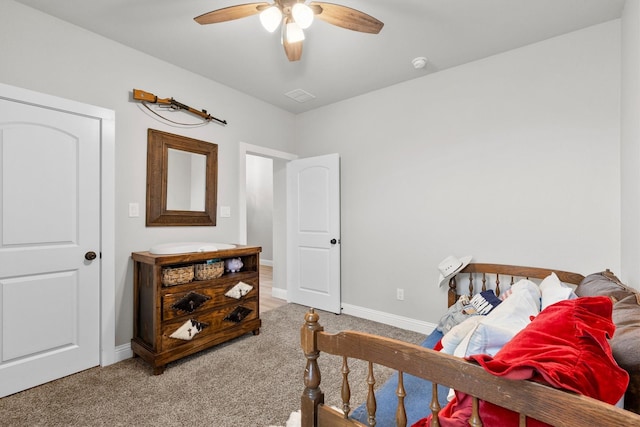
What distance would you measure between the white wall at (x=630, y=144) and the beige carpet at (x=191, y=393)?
1.76m

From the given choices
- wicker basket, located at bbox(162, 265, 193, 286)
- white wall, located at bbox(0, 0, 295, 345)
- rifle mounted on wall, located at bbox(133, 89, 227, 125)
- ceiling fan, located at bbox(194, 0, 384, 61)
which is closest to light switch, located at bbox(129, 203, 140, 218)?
white wall, located at bbox(0, 0, 295, 345)

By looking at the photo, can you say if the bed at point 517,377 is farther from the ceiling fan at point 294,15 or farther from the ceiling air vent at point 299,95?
the ceiling air vent at point 299,95

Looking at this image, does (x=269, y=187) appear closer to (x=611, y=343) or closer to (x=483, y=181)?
(x=483, y=181)

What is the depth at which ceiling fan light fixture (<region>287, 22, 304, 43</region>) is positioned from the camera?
187 cm

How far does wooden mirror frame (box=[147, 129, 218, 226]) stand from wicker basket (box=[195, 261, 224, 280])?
1.91ft

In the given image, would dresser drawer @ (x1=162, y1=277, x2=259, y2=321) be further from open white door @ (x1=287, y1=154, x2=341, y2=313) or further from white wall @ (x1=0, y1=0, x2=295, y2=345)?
open white door @ (x1=287, y1=154, x2=341, y2=313)

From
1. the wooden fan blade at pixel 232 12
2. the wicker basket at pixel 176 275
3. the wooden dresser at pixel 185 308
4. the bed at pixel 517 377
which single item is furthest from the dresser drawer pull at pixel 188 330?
the wooden fan blade at pixel 232 12

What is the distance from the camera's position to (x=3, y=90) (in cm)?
193

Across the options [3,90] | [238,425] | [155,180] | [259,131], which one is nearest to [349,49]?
[259,131]

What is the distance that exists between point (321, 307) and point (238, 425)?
2.13 meters

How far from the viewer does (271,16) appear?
1.71 meters

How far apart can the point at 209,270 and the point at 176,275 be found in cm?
29

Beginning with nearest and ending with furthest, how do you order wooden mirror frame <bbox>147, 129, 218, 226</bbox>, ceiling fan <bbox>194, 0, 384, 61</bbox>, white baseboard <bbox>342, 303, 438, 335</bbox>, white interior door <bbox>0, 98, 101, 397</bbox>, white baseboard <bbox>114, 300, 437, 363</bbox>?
ceiling fan <bbox>194, 0, 384, 61</bbox> → white interior door <bbox>0, 98, 101, 397</bbox> → white baseboard <bbox>114, 300, 437, 363</bbox> → wooden mirror frame <bbox>147, 129, 218, 226</bbox> → white baseboard <bbox>342, 303, 438, 335</bbox>

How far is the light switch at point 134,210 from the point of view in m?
2.54
